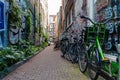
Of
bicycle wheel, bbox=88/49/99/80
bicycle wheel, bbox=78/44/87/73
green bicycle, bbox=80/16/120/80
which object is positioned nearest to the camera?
green bicycle, bbox=80/16/120/80

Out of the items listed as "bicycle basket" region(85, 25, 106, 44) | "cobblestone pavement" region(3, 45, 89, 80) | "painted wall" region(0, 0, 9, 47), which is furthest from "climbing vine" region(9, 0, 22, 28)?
"bicycle basket" region(85, 25, 106, 44)

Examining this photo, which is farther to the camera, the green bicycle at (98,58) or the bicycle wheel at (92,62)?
the bicycle wheel at (92,62)

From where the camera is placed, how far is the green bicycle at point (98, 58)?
14.9ft

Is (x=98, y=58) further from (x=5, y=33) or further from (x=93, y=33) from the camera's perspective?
(x=5, y=33)

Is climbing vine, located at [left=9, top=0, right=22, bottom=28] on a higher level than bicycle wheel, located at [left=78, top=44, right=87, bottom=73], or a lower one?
higher

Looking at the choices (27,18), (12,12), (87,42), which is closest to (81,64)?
(87,42)

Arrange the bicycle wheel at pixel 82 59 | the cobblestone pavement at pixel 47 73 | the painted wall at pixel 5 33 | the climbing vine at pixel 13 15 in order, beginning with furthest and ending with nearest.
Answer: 1. the climbing vine at pixel 13 15
2. the painted wall at pixel 5 33
3. the bicycle wheel at pixel 82 59
4. the cobblestone pavement at pixel 47 73

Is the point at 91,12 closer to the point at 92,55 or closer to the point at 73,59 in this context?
the point at 73,59

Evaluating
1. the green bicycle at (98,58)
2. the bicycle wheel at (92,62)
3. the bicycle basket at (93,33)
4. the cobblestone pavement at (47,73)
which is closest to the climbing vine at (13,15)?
the cobblestone pavement at (47,73)

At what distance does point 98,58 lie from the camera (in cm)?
523

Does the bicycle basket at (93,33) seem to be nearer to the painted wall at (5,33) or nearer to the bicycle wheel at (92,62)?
the bicycle wheel at (92,62)

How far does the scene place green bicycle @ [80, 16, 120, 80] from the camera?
455 cm

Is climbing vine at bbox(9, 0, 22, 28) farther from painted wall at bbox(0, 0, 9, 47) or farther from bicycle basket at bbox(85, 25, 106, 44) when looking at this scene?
bicycle basket at bbox(85, 25, 106, 44)

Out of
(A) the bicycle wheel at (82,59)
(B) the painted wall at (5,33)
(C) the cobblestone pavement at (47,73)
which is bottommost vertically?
(C) the cobblestone pavement at (47,73)
